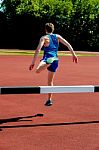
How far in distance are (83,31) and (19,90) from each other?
132 ft

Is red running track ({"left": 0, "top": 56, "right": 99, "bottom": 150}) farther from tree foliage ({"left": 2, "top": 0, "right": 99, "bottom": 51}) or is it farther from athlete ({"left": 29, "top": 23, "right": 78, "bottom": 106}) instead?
tree foliage ({"left": 2, "top": 0, "right": 99, "bottom": 51})

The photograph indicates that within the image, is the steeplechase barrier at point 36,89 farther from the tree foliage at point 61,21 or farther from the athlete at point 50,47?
the tree foliage at point 61,21

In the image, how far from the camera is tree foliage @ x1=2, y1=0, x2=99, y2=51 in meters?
47.1

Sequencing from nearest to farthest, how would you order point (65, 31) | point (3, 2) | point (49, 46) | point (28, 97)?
point (49, 46)
point (28, 97)
point (65, 31)
point (3, 2)

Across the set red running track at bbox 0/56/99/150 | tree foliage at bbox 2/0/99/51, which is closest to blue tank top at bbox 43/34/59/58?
red running track at bbox 0/56/99/150

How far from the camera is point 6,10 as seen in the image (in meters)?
51.9

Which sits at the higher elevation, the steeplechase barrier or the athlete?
the athlete

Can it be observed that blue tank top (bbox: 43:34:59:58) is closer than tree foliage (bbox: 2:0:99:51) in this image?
Yes

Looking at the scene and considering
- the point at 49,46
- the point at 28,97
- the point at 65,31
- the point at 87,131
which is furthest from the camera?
the point at 65,31

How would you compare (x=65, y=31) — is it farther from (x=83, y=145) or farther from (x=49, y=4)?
(x=83, y=145)

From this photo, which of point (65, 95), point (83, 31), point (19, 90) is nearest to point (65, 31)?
point (83, 31)

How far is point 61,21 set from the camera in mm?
47719

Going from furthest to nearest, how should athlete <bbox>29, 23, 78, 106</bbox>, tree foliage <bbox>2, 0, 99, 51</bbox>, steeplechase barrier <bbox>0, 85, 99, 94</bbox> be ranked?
tree foliage <bbox>2, 0, 99, 51</bbox>, athlete <bbox>29, 23, 78, 106</bbox>, steeplechase barrier <bbox>0, 85, 99, 94</bbox>

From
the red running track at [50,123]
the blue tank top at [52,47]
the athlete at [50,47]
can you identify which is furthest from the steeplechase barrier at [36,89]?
the blue tank top at [52,47]
